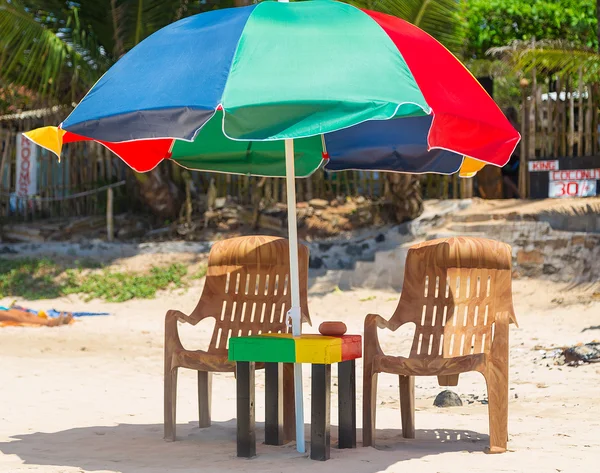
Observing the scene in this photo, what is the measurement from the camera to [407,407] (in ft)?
17.0

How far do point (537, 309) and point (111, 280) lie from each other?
586 cm

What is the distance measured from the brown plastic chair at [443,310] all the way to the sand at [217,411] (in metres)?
0.35

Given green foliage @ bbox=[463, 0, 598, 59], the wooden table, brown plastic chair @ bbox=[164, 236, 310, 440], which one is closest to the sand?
the wooden table

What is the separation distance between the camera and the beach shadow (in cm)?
436

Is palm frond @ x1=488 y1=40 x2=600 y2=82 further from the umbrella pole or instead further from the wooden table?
the wooden table

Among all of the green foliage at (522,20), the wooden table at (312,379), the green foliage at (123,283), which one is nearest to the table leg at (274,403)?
the wooden table at (312,379)

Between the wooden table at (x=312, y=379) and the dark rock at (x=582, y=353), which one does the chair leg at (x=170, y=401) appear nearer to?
the wooden table at (x=312, y=379)

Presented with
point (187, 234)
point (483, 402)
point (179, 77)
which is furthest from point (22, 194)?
point (179, 77)

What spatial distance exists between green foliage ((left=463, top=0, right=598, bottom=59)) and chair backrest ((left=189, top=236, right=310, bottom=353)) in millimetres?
17402

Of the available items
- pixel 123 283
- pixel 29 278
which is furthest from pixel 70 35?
pixel 123 283

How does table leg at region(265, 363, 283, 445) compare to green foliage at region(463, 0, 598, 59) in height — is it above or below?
below

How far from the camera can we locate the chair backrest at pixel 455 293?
16.7ft

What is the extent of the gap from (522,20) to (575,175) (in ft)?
34.3

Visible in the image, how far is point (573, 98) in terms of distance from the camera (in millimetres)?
13633
